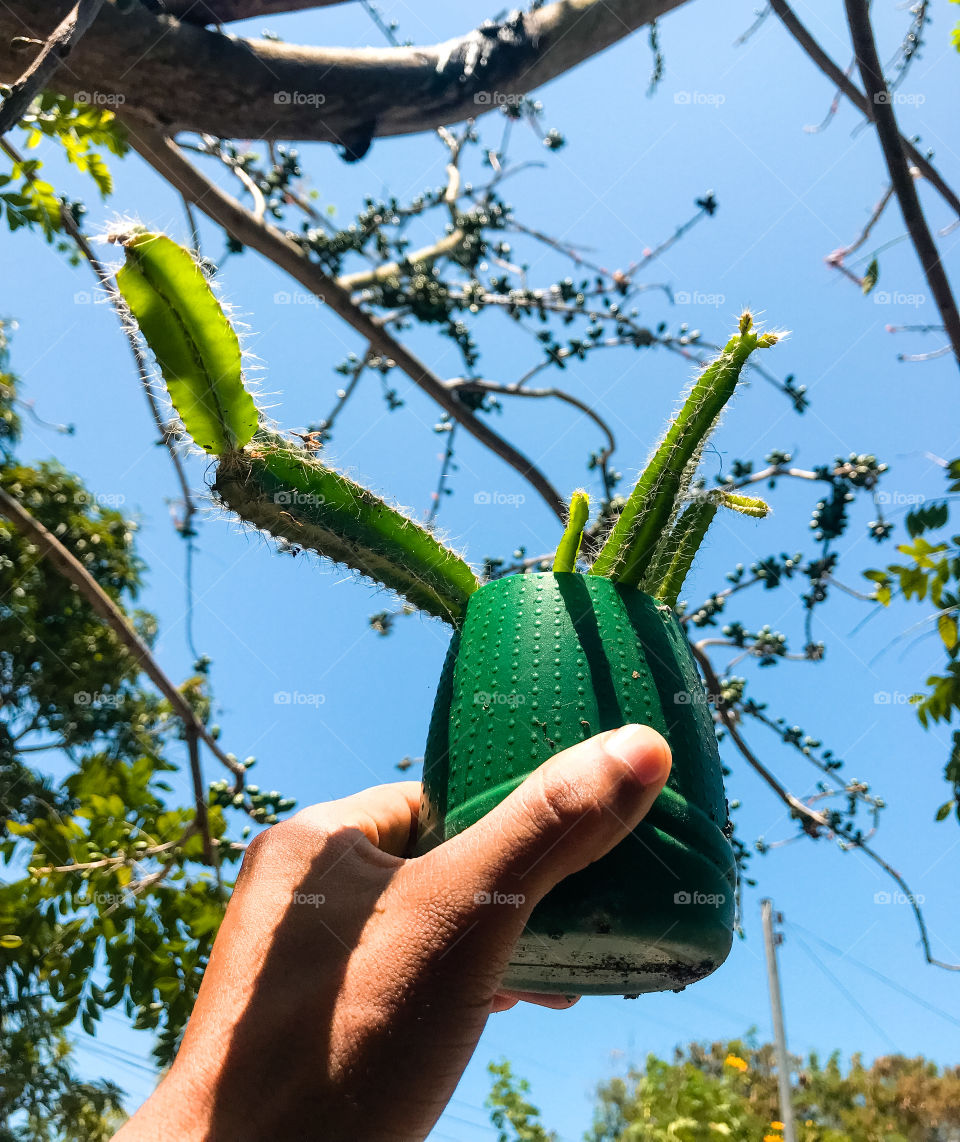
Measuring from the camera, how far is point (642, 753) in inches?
27.7

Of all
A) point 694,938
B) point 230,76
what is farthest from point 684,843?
point 230,76

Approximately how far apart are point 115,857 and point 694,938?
1.43m

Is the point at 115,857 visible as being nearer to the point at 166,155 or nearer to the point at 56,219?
Answer: the point at 166,155

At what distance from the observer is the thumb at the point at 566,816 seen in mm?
682

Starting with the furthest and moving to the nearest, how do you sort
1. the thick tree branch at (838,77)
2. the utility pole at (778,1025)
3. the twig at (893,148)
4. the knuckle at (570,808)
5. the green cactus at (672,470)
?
the utility pole at (778,1025)
the thick tree branch at (838,77)
the twig at (893,148)
the green cactus at (672,470)
the knuckle at (570,808)

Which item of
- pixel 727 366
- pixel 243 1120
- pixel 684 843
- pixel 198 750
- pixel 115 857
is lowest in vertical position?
pixel 243 1120

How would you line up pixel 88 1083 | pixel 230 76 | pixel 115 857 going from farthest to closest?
pixel 88 1083 < pixel 115 857 < pixel 230 76

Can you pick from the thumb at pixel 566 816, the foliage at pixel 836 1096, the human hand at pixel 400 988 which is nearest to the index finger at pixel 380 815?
the human hand at pixel 400 988

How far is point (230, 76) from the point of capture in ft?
4.03

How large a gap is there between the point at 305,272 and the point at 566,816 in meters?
1.64

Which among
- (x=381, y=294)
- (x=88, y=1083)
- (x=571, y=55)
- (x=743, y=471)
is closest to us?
(x=571, y=55)

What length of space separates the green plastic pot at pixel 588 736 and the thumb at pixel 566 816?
3.3 inches

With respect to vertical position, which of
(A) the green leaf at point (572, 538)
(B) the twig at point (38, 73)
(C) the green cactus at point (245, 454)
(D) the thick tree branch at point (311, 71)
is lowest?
(C) the green cactus at point (245, 454)

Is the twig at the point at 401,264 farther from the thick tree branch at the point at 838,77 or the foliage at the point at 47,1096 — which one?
the foliage at the point at 47,1096
